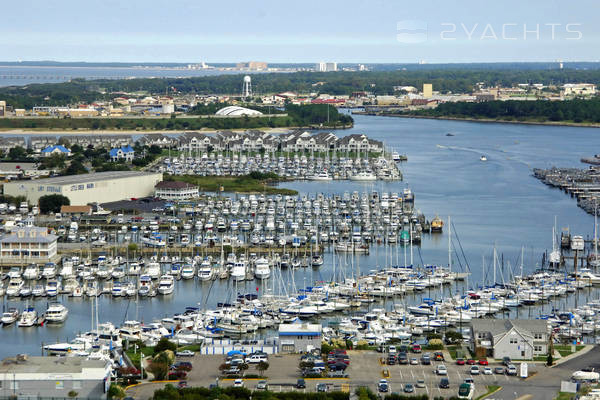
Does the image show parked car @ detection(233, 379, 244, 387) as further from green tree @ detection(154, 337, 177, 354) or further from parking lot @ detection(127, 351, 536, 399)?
green tree @ detection(154, 337, 177, 354)

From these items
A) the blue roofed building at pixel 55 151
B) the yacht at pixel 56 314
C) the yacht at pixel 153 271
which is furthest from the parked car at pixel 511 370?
the blue roofed building at pixel 55 151

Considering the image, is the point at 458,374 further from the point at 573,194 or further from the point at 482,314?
the point at 573,194

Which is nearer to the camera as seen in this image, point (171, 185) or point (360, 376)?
point (360, 376)

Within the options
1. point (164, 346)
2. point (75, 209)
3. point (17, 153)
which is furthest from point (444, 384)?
point (17, 153)

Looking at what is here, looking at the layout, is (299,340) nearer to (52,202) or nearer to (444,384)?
(444,384)

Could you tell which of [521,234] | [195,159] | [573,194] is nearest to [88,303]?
[521,234]

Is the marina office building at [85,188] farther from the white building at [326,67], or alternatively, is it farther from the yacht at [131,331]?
the white building at [326,67]
